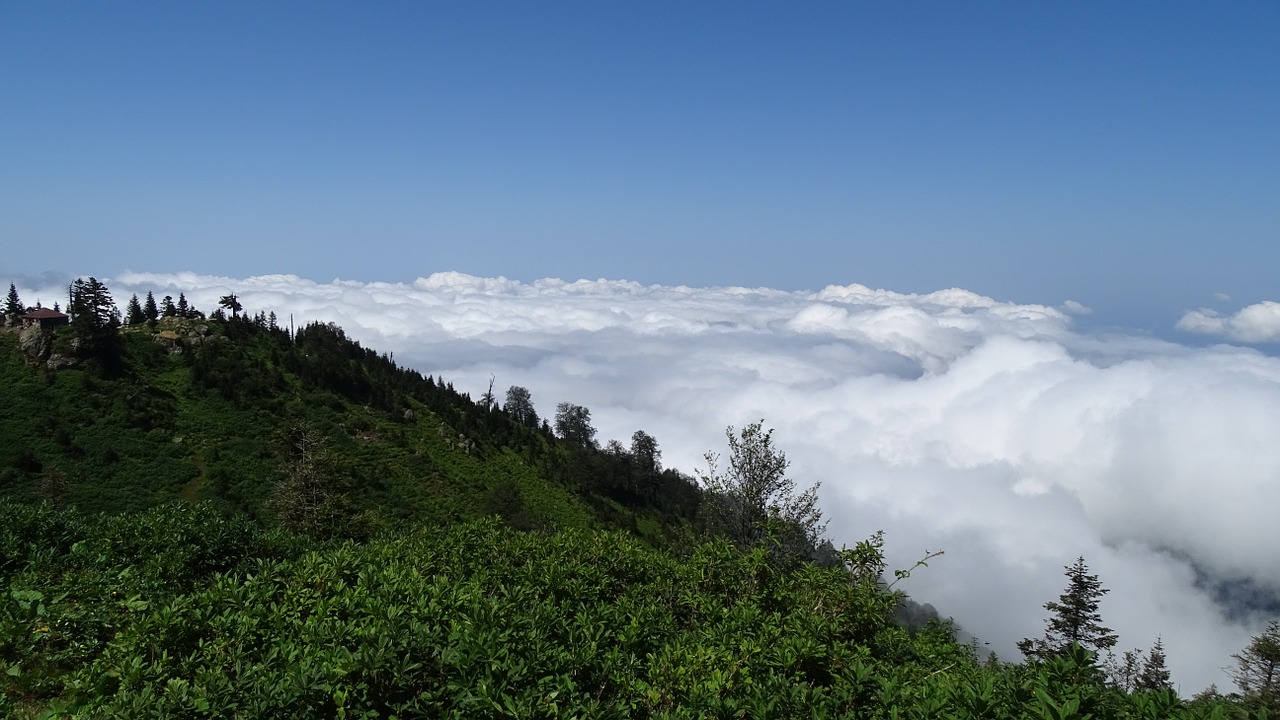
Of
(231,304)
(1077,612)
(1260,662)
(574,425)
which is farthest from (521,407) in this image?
(1260,662)

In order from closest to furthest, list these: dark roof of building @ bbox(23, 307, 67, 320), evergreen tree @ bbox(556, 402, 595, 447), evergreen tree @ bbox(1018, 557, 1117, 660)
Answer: evergreen tree @ bbox(1018, 557, 1117, 660) → dark roof of building @ bbox(23, 307, 67, 320) → evergreen tree @ bbox(556, 402, 595, 447)

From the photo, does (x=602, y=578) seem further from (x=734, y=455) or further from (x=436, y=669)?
(x=734, y=455)

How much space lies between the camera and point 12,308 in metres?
76.3

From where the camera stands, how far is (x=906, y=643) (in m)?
10.7

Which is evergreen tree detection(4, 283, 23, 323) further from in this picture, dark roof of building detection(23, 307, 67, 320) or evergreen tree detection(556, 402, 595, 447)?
evergreen tree detection(556, 402, 595, 447)

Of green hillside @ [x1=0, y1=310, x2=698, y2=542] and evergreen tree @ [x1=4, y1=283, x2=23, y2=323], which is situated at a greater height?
evergreen tree @ [x1=4, y1=283, x2=23, y2=323]

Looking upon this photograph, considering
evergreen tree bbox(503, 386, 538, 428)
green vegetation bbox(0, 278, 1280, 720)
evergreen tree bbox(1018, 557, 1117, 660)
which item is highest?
green vegetation bbox(0, 278, 1280, 720)

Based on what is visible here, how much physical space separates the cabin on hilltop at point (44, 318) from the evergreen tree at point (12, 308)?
94 cm

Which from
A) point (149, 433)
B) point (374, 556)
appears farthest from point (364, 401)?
point (374, 556)

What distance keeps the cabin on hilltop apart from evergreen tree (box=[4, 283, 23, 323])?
3.08ft

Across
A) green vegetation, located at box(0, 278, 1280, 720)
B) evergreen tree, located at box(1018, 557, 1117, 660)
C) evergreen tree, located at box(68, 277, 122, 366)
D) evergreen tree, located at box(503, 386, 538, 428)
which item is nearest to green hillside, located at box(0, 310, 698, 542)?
evergreen tree, located at box(68, 277, 122, 366)

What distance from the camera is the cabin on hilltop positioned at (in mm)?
70950

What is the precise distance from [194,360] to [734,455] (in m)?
77.3

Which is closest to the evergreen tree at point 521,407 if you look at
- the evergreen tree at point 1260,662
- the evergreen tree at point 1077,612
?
the evergreen tree at point 1077,612
